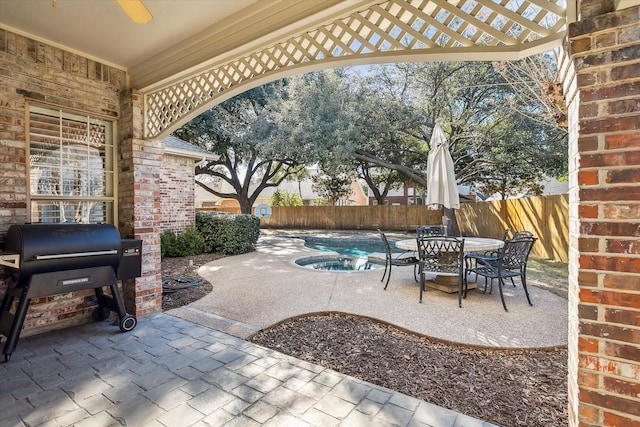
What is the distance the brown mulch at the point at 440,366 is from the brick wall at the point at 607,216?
35.9 inches

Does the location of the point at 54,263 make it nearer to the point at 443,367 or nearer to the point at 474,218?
the point at 443,367

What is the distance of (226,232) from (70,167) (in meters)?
5.69

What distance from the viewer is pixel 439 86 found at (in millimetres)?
11695

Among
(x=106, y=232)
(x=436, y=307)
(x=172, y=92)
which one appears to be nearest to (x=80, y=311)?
(x=106, y=232)

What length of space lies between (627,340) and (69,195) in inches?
199

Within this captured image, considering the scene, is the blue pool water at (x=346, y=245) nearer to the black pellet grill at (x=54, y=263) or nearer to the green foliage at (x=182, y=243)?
the green foliage at (x=182, y=243)

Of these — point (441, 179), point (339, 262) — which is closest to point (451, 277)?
point (441, 179)

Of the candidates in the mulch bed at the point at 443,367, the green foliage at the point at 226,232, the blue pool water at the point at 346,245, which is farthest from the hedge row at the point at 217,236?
the mulch bed at the point at 443,367


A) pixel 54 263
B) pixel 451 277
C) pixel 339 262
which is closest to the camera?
pixel 54 263

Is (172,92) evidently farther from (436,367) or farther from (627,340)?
(627,340)

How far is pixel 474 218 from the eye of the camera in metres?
13.6

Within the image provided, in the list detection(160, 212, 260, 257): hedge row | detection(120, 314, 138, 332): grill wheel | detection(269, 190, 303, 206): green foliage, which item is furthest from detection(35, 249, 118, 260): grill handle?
detection(269, 190, 303, 206): green foliage

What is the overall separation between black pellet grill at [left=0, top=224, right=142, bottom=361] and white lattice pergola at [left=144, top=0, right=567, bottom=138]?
1642mm

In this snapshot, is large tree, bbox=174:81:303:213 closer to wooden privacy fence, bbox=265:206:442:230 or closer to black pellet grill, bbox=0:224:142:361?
wooden privacy fence, bbox=265:206:442:230
